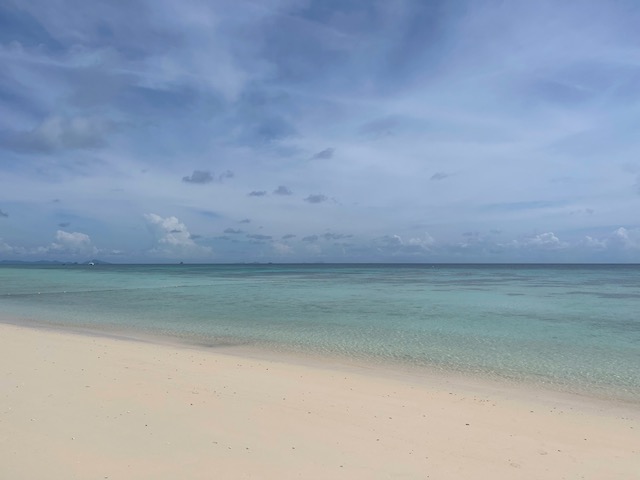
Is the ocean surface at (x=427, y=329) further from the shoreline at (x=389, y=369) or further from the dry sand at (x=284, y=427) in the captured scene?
the dry sand at (x=284, y=427)

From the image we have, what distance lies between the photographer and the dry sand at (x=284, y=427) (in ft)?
17.8

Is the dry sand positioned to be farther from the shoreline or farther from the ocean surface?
the ocean surface

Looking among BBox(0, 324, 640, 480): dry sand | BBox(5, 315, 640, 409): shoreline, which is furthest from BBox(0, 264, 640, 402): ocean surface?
BBox(0, 324, 640, 480): dry sand

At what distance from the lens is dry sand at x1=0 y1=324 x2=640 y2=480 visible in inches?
214

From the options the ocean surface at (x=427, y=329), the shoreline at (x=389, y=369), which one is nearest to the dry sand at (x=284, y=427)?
the shoreline at (x=389, y=369)

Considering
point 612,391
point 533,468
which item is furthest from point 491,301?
point 533,468

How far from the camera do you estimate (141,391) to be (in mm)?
8117

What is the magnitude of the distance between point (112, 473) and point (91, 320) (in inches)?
720

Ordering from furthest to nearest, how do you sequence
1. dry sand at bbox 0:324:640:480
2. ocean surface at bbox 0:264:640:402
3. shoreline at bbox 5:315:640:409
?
ocean surface at bbox 0:264:640:402
shoreline at bbox 5:315:640:409
dry sand at bbox 0:324:640:480

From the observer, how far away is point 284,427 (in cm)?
670

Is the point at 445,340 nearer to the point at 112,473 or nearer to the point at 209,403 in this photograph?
the point at 209,403

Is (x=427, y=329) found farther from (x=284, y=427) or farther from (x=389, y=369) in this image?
(x=284, y=427)

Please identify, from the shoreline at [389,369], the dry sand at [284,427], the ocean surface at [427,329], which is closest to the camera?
the dry sand at [284,427]

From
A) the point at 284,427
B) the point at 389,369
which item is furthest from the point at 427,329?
the point at 284,427
